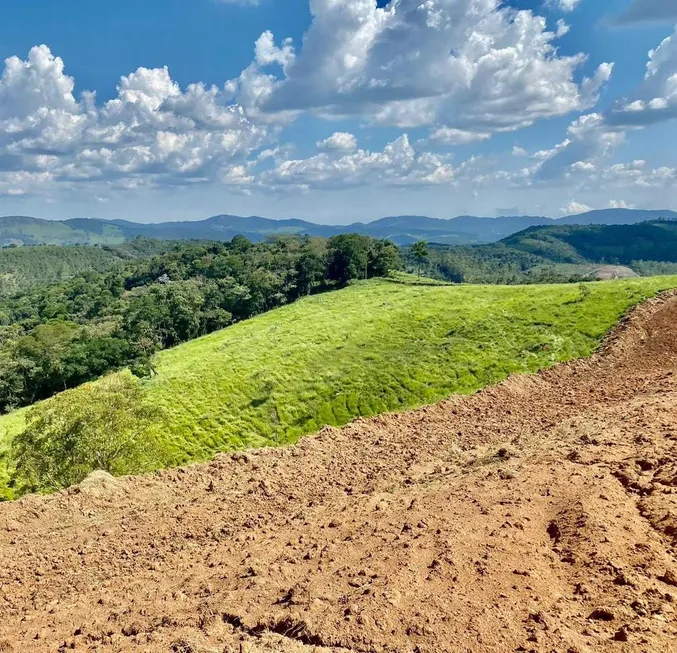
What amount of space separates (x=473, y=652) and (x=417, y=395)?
99.2 ft

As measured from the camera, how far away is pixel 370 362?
44469mm

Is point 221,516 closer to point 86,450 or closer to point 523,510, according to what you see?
point 523,510

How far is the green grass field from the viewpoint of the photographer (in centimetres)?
3816

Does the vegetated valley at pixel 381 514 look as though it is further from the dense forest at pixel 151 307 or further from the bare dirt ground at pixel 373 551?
the dense forest at pixel 151 307

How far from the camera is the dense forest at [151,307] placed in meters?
70.6

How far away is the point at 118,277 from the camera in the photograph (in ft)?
556

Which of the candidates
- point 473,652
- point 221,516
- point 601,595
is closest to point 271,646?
point 473,652

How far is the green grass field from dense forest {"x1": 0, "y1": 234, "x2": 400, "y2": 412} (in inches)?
463

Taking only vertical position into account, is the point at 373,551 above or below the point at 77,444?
above

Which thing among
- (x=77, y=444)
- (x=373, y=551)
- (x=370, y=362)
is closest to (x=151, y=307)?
(x=370, y=362)

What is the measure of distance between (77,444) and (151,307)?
72257 mm

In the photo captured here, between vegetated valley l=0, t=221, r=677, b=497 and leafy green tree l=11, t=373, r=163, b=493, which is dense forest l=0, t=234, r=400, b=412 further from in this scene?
leafy green tree l=11, t=373, r=163, b=493

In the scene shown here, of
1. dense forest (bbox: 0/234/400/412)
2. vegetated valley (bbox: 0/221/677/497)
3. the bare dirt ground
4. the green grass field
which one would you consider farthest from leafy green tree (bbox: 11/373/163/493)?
dense forest (bbox: 0/234/400/412)

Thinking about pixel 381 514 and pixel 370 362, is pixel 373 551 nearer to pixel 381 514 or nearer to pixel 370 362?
pixel 381 514
